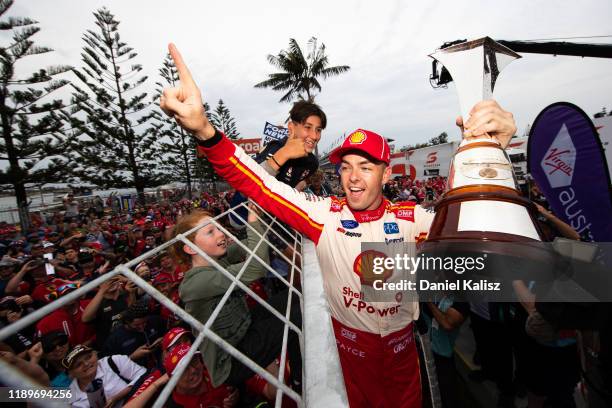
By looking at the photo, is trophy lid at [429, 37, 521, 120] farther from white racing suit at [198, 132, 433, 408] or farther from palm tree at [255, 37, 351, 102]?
palm tree at [255, 37, 351, 102]

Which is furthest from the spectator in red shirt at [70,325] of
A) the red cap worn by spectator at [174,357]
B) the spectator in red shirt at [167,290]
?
the red cap worn by spectator at [174,357]

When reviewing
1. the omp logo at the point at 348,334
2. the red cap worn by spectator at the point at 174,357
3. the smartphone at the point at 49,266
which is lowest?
the red cap worn by spectator at the point at 174,357

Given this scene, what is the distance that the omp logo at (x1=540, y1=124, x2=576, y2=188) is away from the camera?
8.77 ft

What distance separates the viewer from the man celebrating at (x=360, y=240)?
5.63ft

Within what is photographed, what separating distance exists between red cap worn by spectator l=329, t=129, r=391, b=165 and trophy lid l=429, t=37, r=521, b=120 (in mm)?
679

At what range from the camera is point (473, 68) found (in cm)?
98

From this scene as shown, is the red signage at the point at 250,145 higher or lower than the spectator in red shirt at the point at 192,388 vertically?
higher

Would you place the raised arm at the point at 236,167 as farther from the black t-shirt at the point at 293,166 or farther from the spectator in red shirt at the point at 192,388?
the spectator in red shirt at the point at 192,388

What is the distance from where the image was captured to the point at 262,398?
108 inches

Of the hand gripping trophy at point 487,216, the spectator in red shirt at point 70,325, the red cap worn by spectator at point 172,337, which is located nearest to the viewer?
the hand gripping trophy at point 487,216

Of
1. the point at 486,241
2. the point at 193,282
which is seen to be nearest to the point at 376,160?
the point at 486,241

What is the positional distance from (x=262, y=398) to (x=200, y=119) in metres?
2.73

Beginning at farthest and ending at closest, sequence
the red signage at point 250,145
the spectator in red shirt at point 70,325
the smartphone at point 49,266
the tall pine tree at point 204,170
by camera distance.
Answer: the tall pine tree at point 204,170
the red signage at point 250,145
the smartphone at point 49,266
the spectator in red shirt at point 70,325
